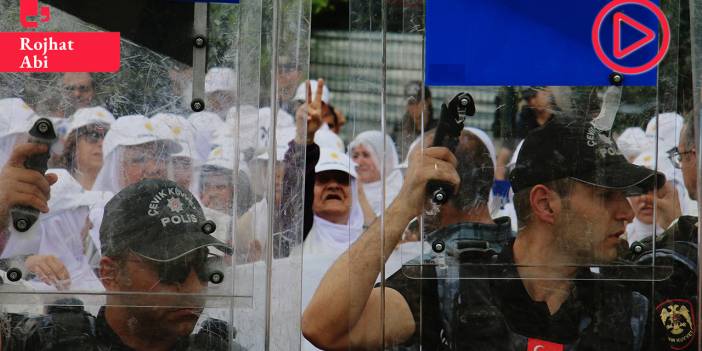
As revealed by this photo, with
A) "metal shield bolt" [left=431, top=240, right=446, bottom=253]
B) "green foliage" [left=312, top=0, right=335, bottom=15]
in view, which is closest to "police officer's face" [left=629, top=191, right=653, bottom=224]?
"metal shield bolt" [left=431, top=240, right=446, bottom=253]

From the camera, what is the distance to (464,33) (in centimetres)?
271

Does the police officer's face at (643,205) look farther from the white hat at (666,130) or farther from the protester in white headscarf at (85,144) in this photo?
the protester in white headscarf at (85,144)

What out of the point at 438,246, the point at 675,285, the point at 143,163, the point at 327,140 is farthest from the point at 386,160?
the point at 327,140

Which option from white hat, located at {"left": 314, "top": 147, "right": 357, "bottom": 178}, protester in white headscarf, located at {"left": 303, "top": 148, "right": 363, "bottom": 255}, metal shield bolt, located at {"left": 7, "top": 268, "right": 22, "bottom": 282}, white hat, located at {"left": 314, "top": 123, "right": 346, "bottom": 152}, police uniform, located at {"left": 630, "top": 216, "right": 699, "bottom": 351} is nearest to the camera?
metal shield bolt, located at {"left": 7, "top": 268, "right": 22, "bottom": 282}

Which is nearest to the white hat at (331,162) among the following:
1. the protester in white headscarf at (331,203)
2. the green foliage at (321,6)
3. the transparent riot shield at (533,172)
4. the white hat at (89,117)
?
the protester in white headscarf at (331,203)

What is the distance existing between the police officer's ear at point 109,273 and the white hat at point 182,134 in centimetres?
30

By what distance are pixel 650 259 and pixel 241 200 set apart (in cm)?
101

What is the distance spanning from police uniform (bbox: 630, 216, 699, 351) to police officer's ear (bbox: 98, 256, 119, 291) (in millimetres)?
1252

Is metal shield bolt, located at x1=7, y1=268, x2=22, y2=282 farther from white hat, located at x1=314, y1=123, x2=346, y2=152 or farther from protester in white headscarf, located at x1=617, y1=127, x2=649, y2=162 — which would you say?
white hat, located at x1=314, y1=123, x2=346, y2=152

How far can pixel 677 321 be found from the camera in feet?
9.21

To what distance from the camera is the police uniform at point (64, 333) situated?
2658mm

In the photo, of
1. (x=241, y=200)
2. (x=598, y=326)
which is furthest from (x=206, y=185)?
(x=598, y=326)

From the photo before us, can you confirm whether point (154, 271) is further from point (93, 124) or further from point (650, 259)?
point (650, 259)

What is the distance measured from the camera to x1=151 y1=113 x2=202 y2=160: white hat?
2662 mm
